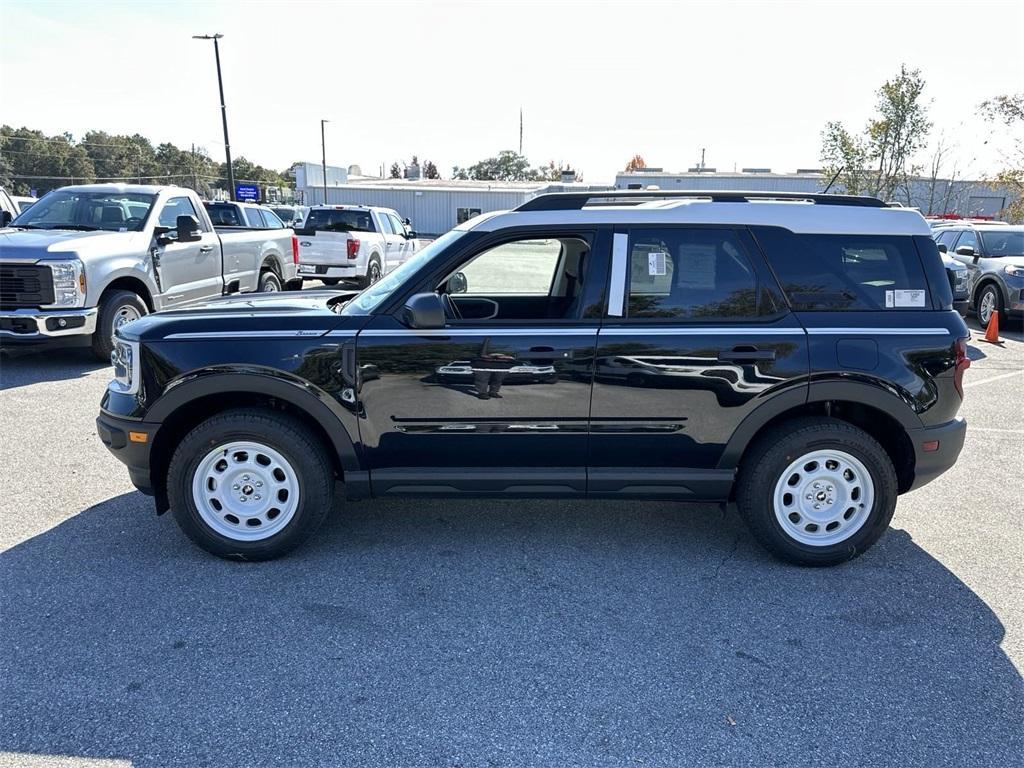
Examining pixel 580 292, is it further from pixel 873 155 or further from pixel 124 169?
pixel 124 169

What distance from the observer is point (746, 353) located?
12.3 ft

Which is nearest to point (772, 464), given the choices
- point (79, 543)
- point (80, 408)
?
point (79, 543)

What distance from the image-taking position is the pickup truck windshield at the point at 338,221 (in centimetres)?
1527

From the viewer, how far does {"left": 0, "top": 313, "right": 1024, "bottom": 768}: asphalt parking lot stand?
261 centimetres

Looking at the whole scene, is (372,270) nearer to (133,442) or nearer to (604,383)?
(133,442)

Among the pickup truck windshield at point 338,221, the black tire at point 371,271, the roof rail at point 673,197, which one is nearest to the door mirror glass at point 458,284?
the roof rail at point 673,197

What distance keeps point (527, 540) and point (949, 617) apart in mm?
2151

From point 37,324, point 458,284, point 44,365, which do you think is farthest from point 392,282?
point 44,365

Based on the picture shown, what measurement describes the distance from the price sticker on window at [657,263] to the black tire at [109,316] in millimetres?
6800

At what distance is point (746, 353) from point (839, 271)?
0.68m

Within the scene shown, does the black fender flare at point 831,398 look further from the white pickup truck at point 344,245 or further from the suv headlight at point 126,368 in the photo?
the white pickup truck at point 344,245

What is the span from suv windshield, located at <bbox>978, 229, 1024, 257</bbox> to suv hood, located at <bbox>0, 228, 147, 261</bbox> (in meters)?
14.2

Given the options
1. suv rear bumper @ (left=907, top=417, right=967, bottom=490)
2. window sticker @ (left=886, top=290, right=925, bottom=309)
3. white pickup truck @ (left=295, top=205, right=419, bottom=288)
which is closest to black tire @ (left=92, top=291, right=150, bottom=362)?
white pickup truck @ (left=295, top=205, right=419, bottom=288)

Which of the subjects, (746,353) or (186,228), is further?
(186,228)
